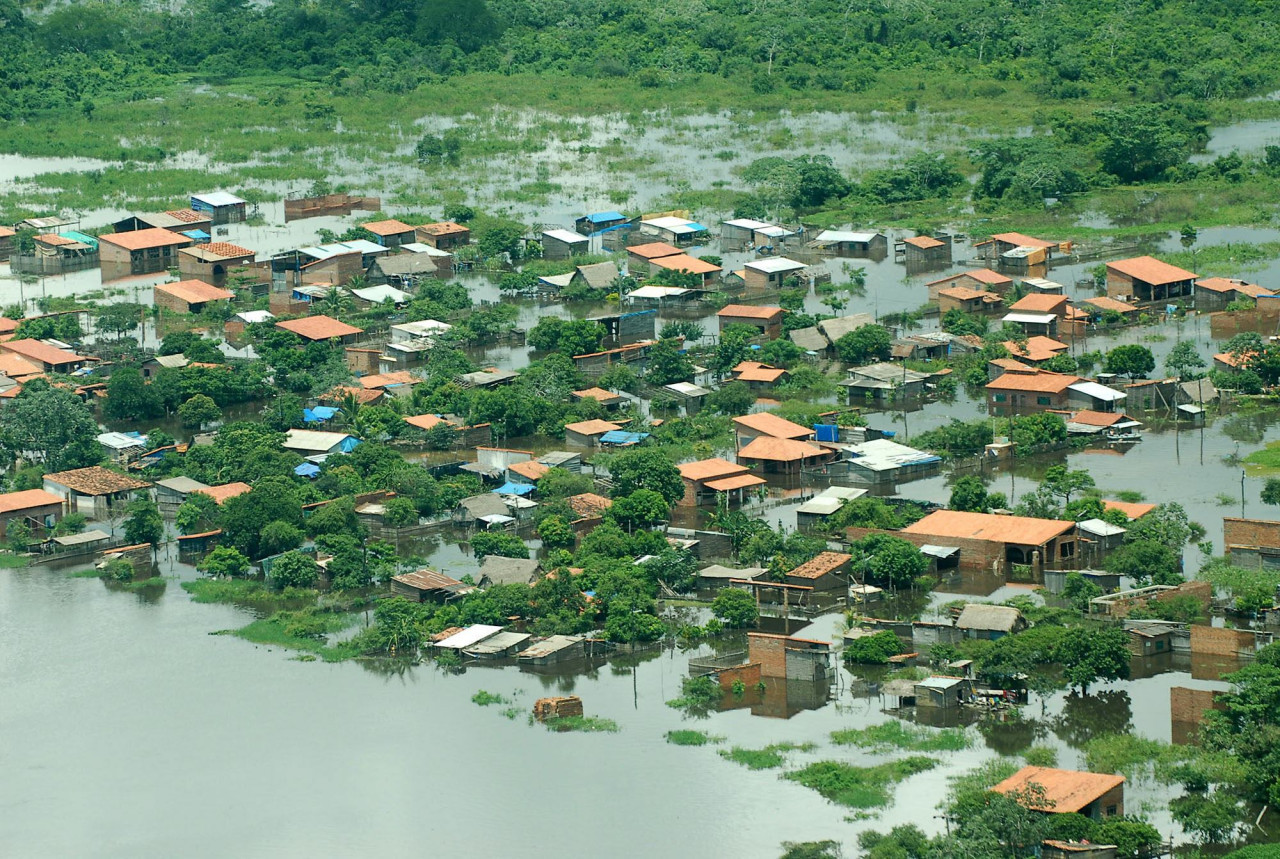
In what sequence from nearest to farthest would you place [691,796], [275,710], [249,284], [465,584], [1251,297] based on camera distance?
[691,796], [275,710], [465,584], [1251,297], [249,284]

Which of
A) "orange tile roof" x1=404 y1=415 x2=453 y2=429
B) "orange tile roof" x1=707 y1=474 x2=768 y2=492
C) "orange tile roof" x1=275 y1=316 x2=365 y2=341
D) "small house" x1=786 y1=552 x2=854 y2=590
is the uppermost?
"orange tile roof" x1=275 y1=316 x2=365 y2=341

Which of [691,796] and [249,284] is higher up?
[249,284]

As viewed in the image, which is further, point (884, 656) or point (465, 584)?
point (465, 584)

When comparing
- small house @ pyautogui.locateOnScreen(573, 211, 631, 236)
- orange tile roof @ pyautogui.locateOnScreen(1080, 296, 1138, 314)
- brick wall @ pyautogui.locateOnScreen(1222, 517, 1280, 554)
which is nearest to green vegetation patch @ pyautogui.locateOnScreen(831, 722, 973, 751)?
brick wall @ pyautogui.locateOnScreen(1222, 517, 1280, 554)

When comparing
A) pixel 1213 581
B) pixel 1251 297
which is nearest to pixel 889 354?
pixel 1251 297

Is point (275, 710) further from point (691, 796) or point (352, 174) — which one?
point (352, 174)

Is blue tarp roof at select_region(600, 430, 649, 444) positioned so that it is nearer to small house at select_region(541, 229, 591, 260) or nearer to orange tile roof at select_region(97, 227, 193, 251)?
small house at select_region(541, 229, 591, 260)
